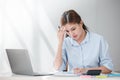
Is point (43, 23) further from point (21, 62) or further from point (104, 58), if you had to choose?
point (21, 62)

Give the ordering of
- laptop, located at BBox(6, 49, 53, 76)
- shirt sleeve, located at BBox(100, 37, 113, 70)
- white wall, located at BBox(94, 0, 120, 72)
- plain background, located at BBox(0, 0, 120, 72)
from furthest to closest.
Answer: white wall, located at BBox(94, 0, 120, 72) < plain background, located at BBox(0, 0, 120, 72) < shirt sleeve, located at BBox(100, 37, 113, 70) < laptop, located at BBox(6, 49, 53, 76)

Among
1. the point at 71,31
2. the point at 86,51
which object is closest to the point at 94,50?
the point at 86,51

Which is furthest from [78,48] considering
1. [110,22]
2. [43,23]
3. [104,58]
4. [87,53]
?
[110,22]

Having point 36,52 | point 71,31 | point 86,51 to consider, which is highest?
point 71,31

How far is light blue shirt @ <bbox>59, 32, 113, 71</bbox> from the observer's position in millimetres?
2312

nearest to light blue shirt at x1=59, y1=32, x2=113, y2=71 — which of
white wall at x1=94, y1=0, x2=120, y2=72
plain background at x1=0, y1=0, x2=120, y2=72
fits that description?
plain background at x1=0, y1=0, x2=120, y2=72

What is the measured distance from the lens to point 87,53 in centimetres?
235

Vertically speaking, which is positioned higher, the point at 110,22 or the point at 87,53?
the point at 110,22

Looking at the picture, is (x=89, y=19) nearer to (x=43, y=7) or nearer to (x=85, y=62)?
(x=43, y=7)

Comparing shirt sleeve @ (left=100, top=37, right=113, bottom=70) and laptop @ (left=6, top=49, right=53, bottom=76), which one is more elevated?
laptop @ (left=6, top=49, right=53, bottom=76)

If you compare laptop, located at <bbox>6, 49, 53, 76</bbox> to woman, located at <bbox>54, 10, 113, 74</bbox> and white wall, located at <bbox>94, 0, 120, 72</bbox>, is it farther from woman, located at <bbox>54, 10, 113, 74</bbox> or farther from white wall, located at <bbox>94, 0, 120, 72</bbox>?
white wall, located at <bbox>94, 0, 120, 72</bbox>

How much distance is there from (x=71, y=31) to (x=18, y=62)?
0.81 m

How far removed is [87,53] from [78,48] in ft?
0.36

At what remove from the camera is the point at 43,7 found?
4250 mm
